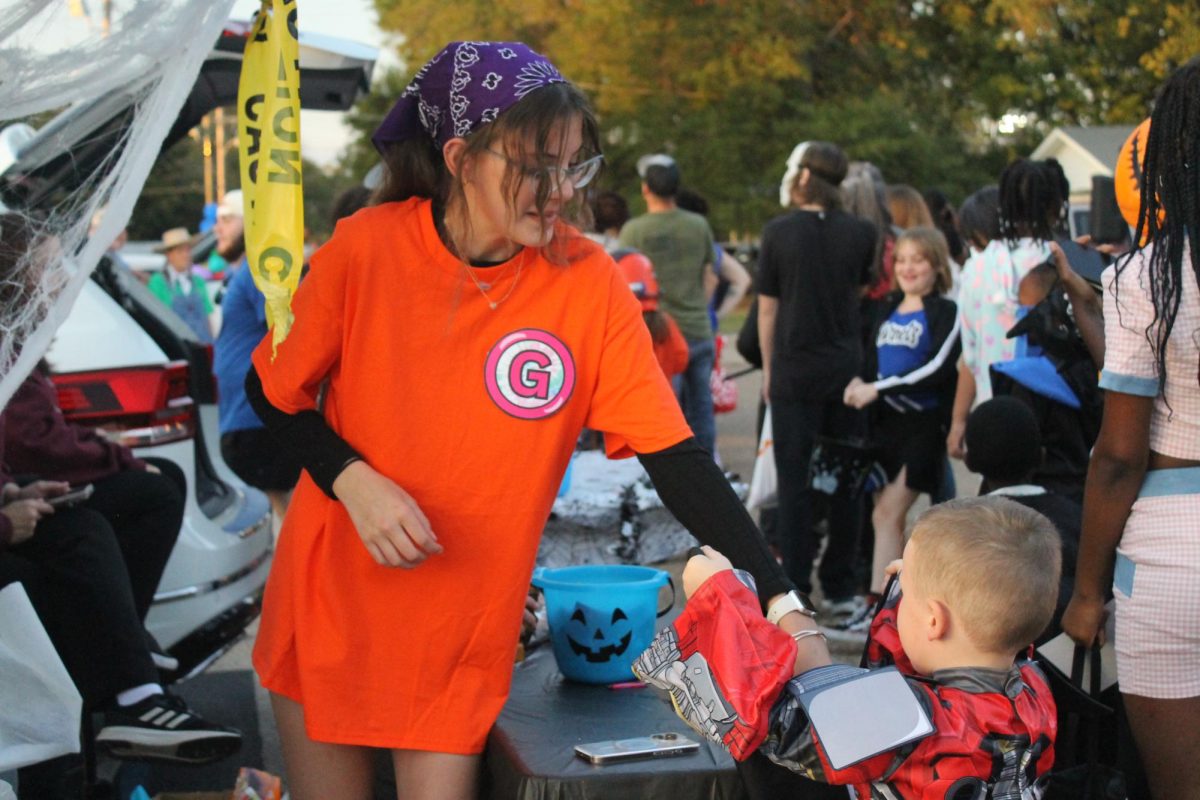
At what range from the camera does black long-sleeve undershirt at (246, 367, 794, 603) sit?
229 cm

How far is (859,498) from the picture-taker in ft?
19.7

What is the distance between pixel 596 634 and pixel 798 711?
102 cm

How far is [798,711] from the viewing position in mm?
2039

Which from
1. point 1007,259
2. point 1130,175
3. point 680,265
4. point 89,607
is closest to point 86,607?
point 89,607

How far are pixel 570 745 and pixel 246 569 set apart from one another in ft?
7.00

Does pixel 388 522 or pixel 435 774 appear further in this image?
pixel 435 774

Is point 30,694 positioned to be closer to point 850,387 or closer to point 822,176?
point 850,387

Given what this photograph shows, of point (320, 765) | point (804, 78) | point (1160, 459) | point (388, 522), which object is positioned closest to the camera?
point (388, 522)

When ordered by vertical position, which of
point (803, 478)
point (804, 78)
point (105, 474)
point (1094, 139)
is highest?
→ point (105, 474)

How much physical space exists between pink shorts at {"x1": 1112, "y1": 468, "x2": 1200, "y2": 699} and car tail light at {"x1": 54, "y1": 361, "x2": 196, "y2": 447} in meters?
2.95

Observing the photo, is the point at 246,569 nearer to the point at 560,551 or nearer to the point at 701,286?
the point at 560,551

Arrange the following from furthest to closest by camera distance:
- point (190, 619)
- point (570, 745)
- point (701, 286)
A: point (701, 286), point (190, 619), point (570, 745)

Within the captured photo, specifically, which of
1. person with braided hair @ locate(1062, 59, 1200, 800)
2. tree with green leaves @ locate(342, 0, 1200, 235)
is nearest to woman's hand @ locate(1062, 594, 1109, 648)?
person with braided hair @ locate(1062, 59, 1200, 800)

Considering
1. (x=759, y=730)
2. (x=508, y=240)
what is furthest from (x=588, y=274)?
(x=759, y=730)
